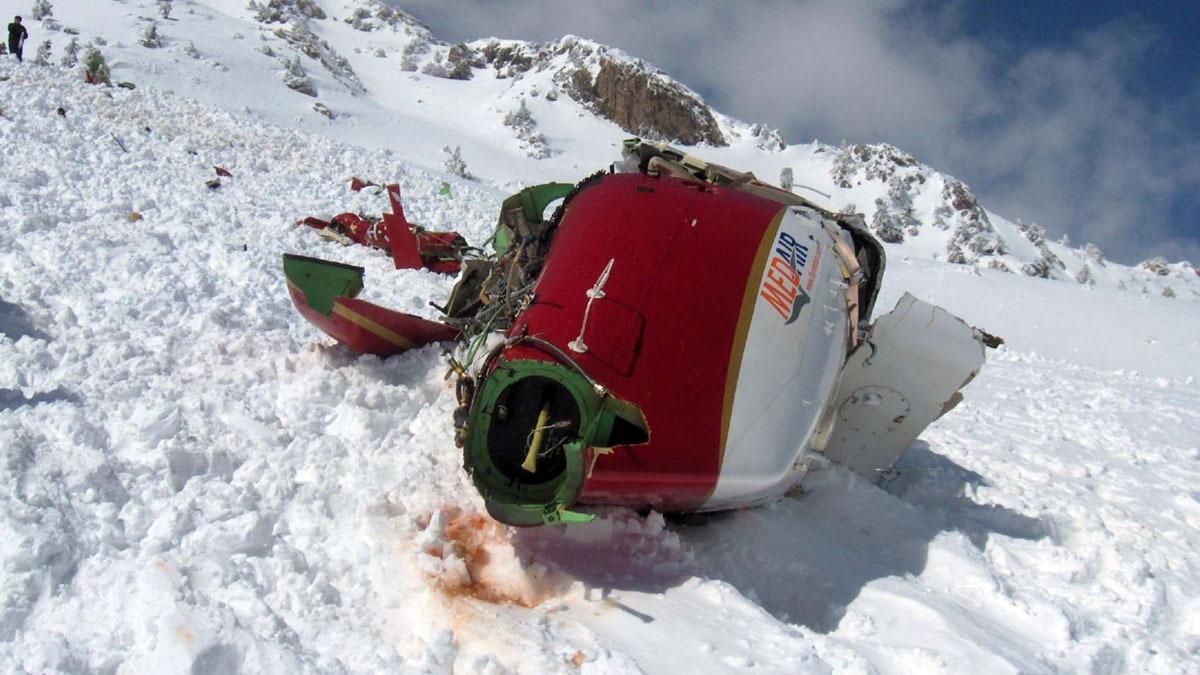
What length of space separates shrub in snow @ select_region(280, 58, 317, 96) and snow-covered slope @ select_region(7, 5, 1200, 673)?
22.1m

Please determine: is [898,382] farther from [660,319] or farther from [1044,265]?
[1044,265]

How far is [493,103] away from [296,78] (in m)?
18.9

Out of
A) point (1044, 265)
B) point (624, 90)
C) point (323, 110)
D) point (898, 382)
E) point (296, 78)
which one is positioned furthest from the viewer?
point (624, 90)

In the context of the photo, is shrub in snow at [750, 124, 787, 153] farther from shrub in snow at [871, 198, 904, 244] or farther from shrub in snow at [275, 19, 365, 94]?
shrub in snow at [275, 19, 365, 94]

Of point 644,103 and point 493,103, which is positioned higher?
point 644,103

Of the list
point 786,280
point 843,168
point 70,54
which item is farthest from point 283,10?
point 786,280

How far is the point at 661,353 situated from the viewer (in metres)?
3.76

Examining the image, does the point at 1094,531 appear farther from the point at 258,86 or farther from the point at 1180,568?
the point at 258,86

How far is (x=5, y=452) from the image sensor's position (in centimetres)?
333

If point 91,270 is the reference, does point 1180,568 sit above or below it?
above

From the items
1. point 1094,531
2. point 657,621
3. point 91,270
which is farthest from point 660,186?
point 91,270

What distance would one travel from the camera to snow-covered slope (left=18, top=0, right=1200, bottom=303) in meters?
25.6

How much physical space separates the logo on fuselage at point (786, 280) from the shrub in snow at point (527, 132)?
35.4 metres

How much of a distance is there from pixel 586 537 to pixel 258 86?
86.5 feet
